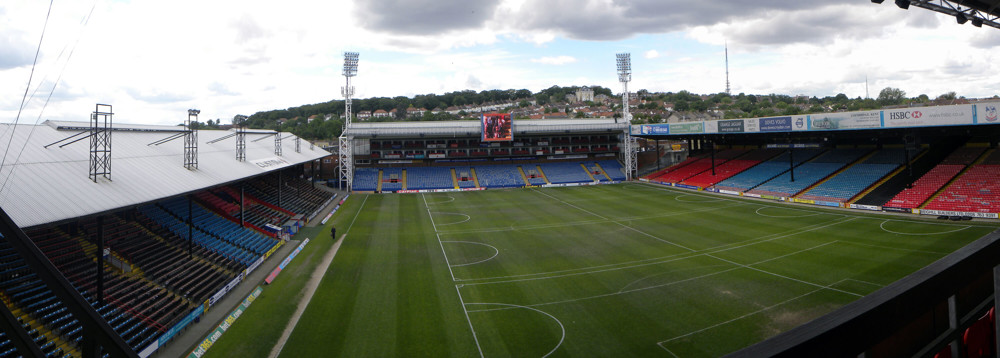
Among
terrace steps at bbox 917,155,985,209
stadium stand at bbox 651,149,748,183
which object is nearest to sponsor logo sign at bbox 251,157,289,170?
stadium stand at bbox 651,149,748,183

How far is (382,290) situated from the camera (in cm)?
1897

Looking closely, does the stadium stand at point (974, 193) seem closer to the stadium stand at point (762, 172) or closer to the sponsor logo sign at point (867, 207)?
the sponsor logo sign at point (867, 207)

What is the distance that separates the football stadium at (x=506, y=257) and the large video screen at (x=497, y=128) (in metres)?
15.4

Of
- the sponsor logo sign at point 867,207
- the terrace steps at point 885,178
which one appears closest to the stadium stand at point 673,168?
the terrace steps at point 885,178

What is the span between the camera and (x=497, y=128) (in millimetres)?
58219

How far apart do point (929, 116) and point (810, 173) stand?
12204 millimetres

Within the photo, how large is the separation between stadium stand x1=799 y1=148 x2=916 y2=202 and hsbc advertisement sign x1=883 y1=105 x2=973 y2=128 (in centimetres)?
598

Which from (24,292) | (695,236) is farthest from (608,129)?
(24,292)

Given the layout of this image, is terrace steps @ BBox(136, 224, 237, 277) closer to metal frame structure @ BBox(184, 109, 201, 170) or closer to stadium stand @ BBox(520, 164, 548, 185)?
metal frame structure @ BBox(184, 109, 201, 170)

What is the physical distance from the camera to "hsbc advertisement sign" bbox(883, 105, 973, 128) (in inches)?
1100

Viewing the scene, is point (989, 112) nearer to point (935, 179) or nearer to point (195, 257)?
point (935, 179)

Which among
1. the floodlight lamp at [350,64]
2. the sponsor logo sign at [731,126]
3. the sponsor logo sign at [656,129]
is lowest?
the sponsor logo sign at [731,126]

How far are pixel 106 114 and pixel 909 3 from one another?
26248 mm

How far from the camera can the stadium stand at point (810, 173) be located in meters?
39.2
